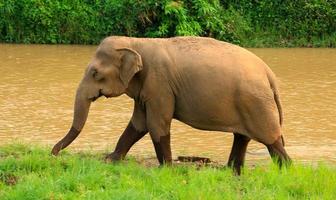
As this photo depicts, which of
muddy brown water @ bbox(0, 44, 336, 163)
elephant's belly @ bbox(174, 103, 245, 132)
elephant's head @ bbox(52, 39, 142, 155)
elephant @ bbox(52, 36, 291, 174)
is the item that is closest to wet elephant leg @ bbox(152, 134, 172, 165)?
elephant @ bbox(52, 36, 291, 174)

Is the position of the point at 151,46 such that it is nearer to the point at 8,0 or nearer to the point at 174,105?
the point at 174,105

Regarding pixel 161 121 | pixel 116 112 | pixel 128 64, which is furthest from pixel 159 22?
pixel 161 121

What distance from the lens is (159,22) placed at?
21562 millimetres

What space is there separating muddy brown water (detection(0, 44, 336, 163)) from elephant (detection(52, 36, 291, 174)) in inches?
43.4

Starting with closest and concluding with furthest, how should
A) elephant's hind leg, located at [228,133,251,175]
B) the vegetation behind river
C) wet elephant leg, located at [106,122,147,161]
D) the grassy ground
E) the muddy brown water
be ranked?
1. the grassy ground
2. elephant's hind leg, located at [228,133,251,175]
3. wet elephant leg, located at [106,122,147,161]
4. the muddy brown water
5. the vegetation behind river

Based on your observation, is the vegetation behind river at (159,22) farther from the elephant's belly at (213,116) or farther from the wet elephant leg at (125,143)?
the elephant's belly at (213,116)

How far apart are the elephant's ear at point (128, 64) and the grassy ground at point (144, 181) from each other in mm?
886

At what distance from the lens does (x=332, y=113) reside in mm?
11133

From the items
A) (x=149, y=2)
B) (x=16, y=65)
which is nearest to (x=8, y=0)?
(x=149, y=2)

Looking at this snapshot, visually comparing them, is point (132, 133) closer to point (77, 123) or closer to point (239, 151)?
point (77, 123)

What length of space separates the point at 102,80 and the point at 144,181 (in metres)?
1.56

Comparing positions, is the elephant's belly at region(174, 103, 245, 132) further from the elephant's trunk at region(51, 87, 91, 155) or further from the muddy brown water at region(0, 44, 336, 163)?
the muddy brown water at region(0, 44, 336, 163)

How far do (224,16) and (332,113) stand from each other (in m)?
11.7

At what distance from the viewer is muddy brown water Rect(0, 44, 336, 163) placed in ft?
29.2
